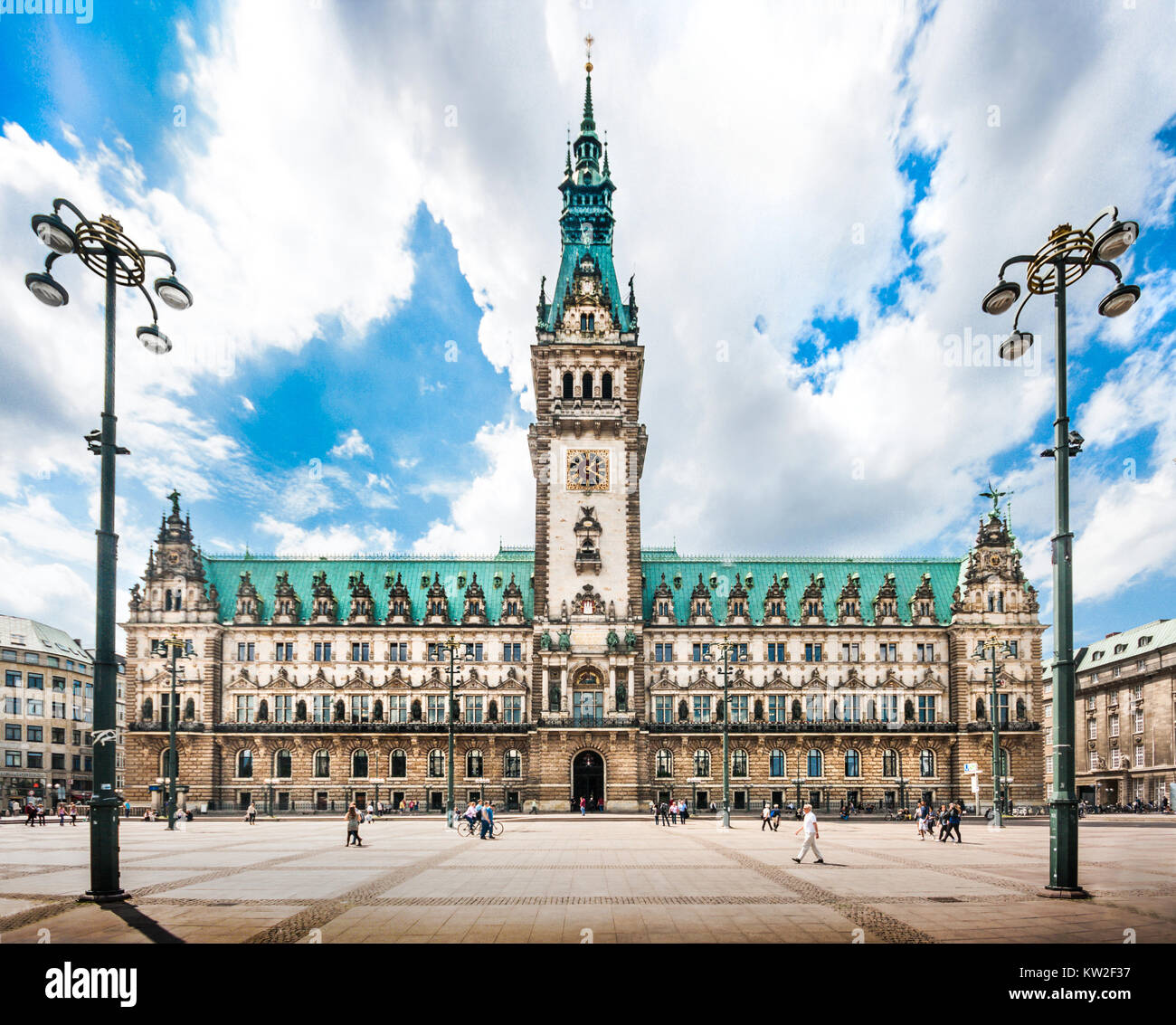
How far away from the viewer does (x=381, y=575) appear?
90.8m

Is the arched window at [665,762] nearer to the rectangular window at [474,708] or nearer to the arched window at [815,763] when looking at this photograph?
the arched window at [815,763]

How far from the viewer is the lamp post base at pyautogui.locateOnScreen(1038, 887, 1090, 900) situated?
2034cm

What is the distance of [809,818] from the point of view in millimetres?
30875

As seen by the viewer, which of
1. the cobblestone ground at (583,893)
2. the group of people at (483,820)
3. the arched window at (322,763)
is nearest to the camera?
the cobblestone ground at (583,893)

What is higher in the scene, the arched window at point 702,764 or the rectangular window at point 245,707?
the rectangular window at point 245,707

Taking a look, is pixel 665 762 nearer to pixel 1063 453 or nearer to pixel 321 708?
pixel 321 708

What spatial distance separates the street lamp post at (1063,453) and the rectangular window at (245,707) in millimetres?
75286

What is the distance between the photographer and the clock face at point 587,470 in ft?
273

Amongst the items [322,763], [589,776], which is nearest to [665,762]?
[589,776]

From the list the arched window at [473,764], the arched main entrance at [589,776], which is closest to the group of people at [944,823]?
the arched main entrance at [589,776]

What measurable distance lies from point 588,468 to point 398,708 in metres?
28.6

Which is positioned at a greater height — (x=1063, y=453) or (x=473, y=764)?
(x=1063, y=453)

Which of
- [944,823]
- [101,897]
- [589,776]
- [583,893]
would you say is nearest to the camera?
[101,897]
